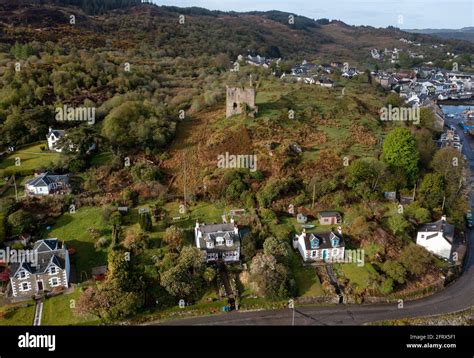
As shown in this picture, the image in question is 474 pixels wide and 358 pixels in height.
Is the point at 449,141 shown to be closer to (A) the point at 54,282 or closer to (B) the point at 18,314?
(A) the point at 54,282

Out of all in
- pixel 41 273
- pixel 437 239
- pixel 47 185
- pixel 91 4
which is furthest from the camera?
pixel 91 4

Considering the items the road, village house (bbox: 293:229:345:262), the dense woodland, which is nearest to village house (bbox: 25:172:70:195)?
the dense woodland

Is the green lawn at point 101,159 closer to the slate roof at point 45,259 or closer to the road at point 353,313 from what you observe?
the slate roof at point 45,259

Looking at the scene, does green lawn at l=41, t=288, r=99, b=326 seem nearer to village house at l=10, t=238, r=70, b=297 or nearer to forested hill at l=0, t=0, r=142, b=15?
village house at l=10, t=238, r=70, b=297

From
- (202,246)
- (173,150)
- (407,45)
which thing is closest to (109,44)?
(173,150)

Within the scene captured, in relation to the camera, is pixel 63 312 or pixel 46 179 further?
pixel 46 179

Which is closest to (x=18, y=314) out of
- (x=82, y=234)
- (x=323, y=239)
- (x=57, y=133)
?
(x=82, y=234)
